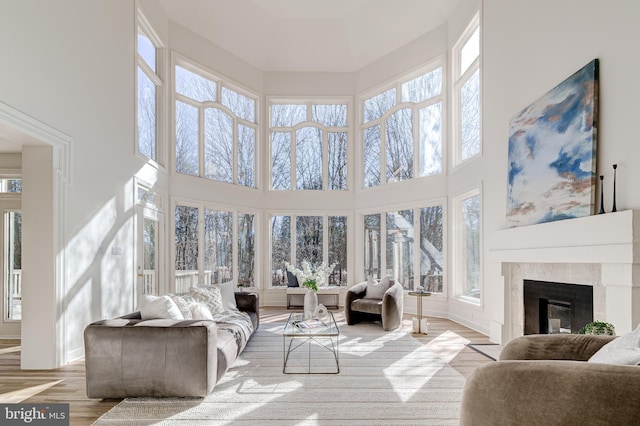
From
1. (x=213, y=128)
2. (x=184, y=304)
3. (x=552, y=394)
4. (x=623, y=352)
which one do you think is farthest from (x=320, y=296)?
(x=552, y=394)

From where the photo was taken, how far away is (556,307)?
4.27 meters

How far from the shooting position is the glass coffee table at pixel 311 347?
4.09 m

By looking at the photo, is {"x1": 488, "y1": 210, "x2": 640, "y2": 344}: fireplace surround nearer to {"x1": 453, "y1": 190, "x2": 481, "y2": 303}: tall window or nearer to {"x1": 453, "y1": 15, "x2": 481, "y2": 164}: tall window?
{"x1": 453, "y1": 190, "x2": 481, "y2": 303}: tall window

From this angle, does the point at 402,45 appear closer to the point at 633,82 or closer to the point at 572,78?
the point at 572,78

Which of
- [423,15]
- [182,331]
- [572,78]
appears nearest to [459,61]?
[423,15]

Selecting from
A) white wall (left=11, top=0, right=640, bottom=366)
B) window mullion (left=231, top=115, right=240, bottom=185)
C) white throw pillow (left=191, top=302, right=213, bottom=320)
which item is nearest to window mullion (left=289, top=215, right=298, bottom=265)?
window mullion (left=231, top=115, right=240, bottom=185)

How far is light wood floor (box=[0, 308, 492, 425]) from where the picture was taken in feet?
10.5

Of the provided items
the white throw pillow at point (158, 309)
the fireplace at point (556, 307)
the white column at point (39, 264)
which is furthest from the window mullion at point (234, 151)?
the fireplace at point (556, 307)

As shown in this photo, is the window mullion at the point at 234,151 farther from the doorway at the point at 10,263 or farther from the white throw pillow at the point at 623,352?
the white throw pillow at the point at 623,352

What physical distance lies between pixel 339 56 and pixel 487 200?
5.09m

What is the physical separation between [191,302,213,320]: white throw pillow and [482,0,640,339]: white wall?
3612 mm

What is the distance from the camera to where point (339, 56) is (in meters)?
9.21

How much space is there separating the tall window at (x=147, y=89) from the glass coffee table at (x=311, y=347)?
375 cm

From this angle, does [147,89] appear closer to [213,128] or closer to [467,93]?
[213,128]
